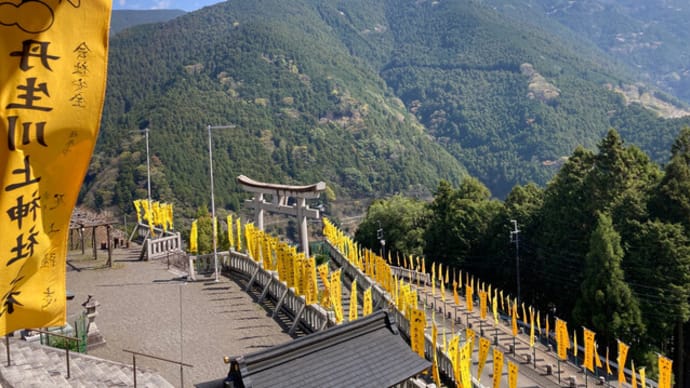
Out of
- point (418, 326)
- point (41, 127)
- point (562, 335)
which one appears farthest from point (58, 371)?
point (562, 335)

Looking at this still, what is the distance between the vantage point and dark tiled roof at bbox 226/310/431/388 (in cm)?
1016

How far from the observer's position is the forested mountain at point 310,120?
4154 inches

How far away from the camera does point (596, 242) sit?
104 feet

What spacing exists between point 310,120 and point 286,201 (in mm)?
112023

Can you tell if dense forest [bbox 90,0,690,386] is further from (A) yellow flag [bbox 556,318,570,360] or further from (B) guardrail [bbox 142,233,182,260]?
(B) guardrail [bbox 142,233,182,260]

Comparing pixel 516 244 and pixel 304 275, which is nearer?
pixel 304 275

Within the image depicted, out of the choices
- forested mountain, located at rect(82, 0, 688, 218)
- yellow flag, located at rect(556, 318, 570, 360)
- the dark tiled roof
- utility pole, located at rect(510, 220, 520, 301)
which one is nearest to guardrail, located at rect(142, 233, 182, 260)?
yellow flag, located at rect(556, 318, 570, 360)

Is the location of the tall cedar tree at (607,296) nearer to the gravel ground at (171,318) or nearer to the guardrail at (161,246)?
the gravel ground at (171,318)

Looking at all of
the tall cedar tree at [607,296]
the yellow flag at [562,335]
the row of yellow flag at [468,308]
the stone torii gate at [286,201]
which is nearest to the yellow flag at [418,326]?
the row of yellow flag at [468,308]

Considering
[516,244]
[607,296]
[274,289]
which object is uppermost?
[274,289]

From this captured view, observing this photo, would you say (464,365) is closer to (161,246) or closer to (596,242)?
(161,246)

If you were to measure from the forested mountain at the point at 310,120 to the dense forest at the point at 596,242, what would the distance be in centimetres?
5273

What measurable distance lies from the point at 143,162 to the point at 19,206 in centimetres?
9660

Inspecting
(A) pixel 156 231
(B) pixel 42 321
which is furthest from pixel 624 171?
(B) pixel 42 321
